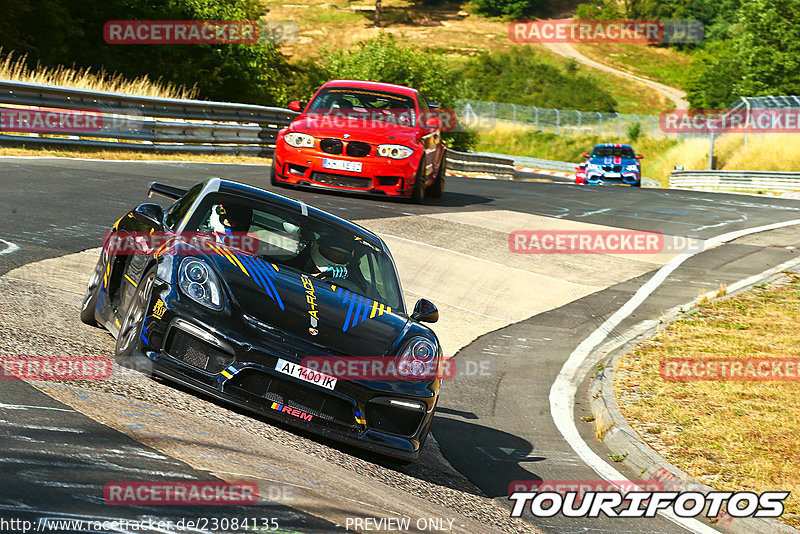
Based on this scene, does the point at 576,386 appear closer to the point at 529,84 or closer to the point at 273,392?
the point at 273,392

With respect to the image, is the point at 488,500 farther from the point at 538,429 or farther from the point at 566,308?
the point at 566,308

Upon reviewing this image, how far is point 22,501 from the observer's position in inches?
136

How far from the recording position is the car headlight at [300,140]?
15.5 metres

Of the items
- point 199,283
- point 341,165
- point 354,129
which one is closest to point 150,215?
point 199,283

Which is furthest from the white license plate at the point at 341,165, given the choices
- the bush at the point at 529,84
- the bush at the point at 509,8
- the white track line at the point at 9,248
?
the bush at the point at 509,8

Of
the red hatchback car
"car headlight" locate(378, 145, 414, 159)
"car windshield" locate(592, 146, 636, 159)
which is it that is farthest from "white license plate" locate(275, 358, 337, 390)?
"car windshield" locate(592, 146, 636, 159)

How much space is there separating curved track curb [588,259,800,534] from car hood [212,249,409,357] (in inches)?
75.1

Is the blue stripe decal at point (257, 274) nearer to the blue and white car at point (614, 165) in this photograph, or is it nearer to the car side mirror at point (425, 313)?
the car side mirror at point (425, 313)

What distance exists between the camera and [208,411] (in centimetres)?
538

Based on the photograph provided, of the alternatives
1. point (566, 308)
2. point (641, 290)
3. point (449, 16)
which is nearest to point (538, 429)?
point (566, 308)

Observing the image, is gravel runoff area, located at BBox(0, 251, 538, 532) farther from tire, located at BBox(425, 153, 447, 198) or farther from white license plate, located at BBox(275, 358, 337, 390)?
tire, located at BBox(425, 153, 447, 198)

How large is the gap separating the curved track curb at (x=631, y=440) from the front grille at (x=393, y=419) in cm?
176

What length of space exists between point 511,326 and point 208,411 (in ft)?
19.8

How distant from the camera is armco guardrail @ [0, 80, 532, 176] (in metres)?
17.3
